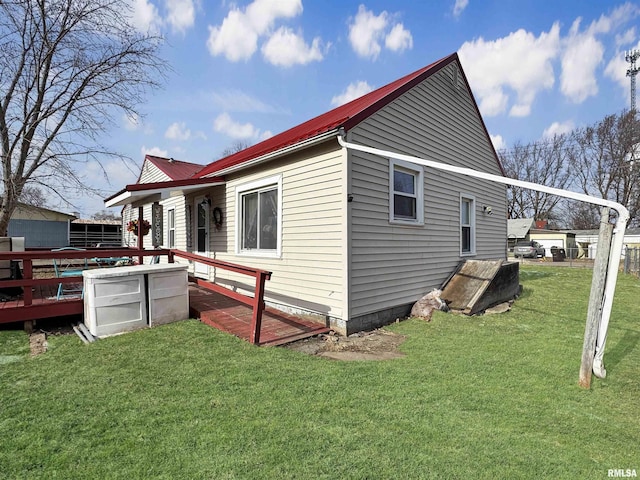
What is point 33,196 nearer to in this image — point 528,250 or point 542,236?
point 528,250

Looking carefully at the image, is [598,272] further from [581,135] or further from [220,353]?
[581,135]

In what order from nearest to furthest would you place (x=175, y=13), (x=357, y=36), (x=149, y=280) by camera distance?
(x=149, y=280) < (x=175, y=13) < (x=357, y=36)

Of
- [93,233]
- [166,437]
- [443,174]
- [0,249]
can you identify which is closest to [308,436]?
[166,437]

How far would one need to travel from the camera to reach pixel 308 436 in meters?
2.53

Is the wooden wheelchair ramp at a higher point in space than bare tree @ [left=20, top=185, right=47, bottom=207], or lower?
lower

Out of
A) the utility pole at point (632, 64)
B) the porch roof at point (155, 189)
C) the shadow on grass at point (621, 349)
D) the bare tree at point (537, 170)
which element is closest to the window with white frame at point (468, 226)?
the shadow on grass at point (621, 349)

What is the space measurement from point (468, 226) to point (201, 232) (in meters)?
6.94

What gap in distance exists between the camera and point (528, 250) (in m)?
29.8

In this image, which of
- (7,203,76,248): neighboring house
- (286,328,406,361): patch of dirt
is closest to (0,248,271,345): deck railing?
(286,328,406,361): patch of dirt

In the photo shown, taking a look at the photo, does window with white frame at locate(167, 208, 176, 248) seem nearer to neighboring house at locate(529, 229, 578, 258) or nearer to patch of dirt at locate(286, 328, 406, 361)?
patch of dirt at locate(286, 328, 406, 361)

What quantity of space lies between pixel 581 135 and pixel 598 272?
4135 cm

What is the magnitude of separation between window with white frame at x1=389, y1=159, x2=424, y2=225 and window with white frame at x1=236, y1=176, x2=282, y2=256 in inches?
81.0

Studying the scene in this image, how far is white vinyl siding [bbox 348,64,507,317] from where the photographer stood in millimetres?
5527

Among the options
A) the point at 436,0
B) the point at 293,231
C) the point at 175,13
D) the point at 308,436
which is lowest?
the point at 308,436
